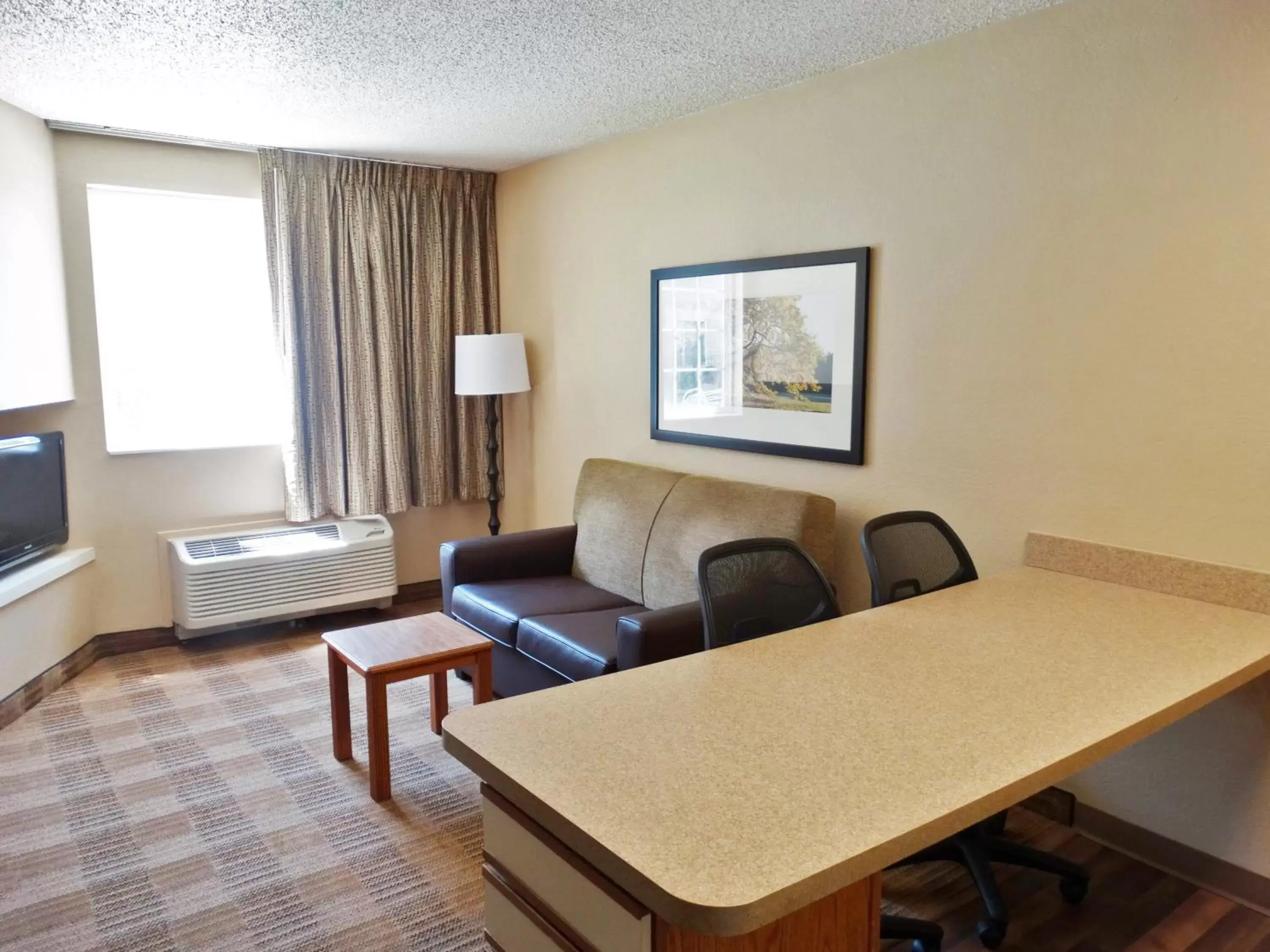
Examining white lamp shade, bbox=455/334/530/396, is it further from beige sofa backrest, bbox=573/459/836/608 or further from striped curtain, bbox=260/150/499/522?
beige sofa backrest, bbox=573/459/836/608

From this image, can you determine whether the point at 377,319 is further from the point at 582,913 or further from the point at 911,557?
the point at 582,913

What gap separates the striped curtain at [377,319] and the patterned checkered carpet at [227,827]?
4.29 feet

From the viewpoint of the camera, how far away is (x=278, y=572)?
14.9 ft

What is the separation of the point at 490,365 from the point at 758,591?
9.11 ft

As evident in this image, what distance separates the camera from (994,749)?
150 centimetres

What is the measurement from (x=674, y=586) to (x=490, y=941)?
2.01 m

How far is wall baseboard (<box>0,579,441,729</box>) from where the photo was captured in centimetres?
363

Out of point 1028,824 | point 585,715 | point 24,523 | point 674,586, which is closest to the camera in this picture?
point 585,715

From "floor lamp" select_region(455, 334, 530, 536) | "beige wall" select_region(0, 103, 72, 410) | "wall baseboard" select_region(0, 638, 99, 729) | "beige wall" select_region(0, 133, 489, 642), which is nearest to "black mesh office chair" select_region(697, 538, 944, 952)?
"floor lamp" select_region(455, 334, 530, 536)

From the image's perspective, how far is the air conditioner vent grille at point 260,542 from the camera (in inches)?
175

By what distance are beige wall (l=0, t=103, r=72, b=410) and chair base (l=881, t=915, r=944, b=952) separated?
3526 mm

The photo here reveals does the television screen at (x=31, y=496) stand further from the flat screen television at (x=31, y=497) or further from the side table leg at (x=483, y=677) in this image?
the side table leg at (x=483, y=677)

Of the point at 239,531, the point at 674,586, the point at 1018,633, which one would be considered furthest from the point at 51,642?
the point at 1018,633

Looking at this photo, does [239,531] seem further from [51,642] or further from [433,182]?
[433,182]
